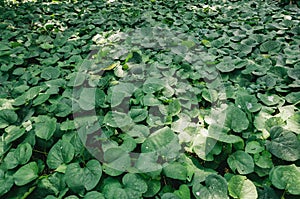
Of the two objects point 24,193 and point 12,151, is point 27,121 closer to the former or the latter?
point 12,151

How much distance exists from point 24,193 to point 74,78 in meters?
0.96

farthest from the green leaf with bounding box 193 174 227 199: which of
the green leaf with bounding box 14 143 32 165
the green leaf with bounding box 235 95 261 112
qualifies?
the green leaf with bounding box 14 143 32 165

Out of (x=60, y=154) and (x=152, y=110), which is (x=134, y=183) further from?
(x=152, y=110)

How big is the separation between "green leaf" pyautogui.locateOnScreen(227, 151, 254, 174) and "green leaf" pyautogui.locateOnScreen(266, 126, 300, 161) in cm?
14

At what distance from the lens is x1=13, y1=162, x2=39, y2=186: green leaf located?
1.24 metres

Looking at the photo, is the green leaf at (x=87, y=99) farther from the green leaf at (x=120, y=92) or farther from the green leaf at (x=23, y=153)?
the green leaf at (x=23, y=153)

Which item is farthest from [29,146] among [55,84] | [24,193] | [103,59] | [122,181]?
[103,59]

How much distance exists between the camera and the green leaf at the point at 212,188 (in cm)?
121

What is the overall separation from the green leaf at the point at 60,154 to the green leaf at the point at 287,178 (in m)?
1.00

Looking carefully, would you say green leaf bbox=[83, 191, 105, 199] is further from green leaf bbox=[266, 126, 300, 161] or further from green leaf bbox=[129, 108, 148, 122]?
green leaf bbox=[266, 126, 300, 161]

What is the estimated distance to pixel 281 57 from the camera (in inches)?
88.0

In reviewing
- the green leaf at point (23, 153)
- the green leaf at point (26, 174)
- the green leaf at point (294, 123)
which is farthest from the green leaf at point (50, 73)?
the green leaf at point (294, 123)

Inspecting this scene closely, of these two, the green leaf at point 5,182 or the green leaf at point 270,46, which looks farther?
the green leaf at point 270,46

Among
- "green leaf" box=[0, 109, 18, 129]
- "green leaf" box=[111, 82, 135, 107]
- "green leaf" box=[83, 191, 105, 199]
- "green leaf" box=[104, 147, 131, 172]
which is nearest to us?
"green leaf" box=[83, 191, 105, 199]
